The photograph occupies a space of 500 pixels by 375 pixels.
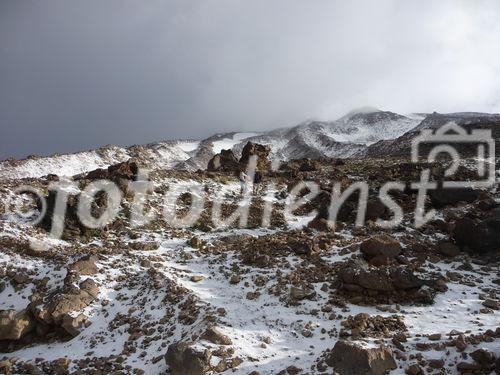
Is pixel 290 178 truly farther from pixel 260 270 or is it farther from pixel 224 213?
pixel 260 270

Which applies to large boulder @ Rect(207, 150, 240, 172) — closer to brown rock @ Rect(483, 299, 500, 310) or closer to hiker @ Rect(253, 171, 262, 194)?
hiker @ Rect(253, 171, 262, 194)

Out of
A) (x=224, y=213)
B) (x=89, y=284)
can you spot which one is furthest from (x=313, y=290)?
(x=224, y=213)

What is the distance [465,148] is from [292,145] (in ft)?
234

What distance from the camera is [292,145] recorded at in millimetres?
118875

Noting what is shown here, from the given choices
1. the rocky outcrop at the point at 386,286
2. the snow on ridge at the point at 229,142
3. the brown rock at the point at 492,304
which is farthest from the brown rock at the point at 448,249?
the snow on ridge at the point at 229,142

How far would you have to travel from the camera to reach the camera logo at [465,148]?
97.7 feet

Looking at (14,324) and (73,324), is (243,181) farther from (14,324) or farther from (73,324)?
(14,324)

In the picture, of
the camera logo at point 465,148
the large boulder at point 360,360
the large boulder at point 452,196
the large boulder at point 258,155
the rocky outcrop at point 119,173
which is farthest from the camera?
the large boulder at point 258,155

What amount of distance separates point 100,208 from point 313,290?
42.9ft

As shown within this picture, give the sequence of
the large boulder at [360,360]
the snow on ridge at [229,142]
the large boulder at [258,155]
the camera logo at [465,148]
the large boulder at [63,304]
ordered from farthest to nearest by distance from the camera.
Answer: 1. the snow on ridge at [229,142]
2. the large boulder at [258,155]
3. the camera logo at [465,148]
4. the large boulder at [63,304]
5. the large boulder at [360,360]

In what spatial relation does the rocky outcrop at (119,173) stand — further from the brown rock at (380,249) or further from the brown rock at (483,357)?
the brown rock at (483,357)

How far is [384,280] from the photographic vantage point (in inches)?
597

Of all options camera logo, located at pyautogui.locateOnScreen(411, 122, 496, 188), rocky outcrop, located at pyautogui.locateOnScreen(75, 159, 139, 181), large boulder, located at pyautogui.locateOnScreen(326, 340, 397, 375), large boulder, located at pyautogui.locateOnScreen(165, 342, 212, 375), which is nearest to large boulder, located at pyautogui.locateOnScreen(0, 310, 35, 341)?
large boulder, located at pyautogui.locateOnScreen(165, 342, 212, 375)

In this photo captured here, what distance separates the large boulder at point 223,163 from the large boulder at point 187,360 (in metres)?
25.4
